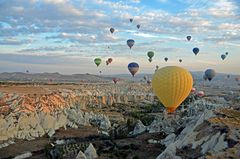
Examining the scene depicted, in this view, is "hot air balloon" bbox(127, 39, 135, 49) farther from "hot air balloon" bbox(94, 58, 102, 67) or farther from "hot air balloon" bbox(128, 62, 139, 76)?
"hot air balloon" bbox(94, 58, 102, 67)

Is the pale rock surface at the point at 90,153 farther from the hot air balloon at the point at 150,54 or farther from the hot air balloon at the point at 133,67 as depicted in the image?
the hot air balloon at the point at 150,54

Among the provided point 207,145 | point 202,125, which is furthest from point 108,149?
point 207,145

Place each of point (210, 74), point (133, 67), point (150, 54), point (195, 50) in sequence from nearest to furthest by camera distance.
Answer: point (133, 67) → point (195, 50) → point (150, 54) → point (210, 74)

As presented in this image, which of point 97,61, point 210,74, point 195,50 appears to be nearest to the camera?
point 195,50

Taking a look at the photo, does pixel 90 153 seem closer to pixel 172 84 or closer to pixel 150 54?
pixel 172 84

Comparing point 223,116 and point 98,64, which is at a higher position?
point 98,64

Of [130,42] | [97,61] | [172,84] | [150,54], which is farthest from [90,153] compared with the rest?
[97,61]

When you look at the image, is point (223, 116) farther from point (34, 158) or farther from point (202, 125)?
point (34, 158)

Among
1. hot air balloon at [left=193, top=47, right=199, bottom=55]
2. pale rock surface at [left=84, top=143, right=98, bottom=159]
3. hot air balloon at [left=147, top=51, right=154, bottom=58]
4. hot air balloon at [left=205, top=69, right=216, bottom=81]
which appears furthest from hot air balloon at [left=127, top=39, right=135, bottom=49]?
pale rock surface at [left=84, top=143, right=98, bottom=159]
